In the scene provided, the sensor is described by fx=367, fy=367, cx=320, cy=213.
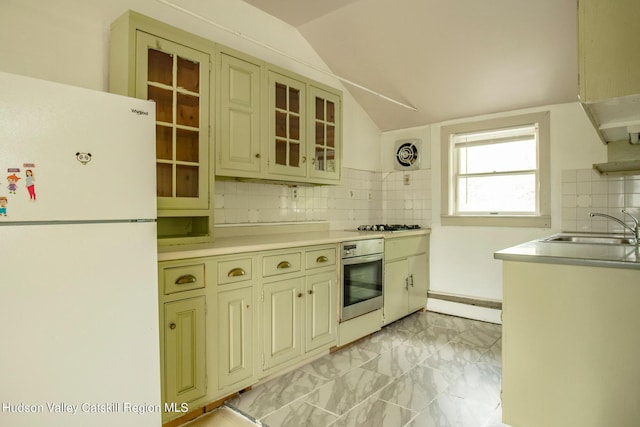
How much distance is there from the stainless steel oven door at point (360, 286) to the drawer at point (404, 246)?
16 cm

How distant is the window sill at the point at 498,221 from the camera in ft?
11.6

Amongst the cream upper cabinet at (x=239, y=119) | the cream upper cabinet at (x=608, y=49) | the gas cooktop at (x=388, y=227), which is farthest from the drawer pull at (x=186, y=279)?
the gas cooktop at (x=388, y=227)

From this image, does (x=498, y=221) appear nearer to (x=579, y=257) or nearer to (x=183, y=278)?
(x=579, y=257)

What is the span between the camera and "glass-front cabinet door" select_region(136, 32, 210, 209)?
2.06m

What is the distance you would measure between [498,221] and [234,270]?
2.86m

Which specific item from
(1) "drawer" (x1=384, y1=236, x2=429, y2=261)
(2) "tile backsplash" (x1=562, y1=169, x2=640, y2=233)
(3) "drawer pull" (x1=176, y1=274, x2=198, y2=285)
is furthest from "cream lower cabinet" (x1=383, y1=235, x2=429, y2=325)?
(3) "drawer pull" (x1=176, y1=274, x2=198, y2=285)

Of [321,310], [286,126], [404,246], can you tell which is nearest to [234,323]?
[321,310]

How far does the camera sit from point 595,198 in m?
3.26

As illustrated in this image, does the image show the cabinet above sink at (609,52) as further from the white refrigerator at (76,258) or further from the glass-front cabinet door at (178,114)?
the glass-front cabinet door at (178,114)

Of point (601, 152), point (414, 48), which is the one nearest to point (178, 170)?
point (414, 48)

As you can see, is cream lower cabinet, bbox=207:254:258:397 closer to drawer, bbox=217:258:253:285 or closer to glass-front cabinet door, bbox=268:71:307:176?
drawer, bbox=217:258:253:285

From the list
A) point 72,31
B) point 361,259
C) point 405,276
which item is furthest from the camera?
point 405,276

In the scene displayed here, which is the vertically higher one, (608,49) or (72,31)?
(72,31)

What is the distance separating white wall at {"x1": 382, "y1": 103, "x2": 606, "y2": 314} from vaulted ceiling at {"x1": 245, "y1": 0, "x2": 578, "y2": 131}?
257 mm
